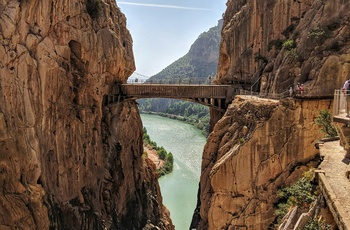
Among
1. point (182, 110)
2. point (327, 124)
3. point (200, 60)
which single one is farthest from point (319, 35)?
point (200, 60)

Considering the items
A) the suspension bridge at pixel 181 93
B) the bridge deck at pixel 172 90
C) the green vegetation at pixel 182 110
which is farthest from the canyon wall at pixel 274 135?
the green vegetation at pixel 182 110

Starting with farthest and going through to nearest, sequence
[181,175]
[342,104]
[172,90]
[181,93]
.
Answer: [181,175] → [172,90] → [181,93] → [342,104]

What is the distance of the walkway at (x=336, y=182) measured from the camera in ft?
14.8

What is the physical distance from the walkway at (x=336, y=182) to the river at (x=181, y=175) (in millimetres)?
22360

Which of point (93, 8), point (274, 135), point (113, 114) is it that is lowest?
point (113, 114)

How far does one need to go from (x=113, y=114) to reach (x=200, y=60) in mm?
122704

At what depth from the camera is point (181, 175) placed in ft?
137

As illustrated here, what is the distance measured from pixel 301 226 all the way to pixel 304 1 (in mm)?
14229

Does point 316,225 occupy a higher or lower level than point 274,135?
lower

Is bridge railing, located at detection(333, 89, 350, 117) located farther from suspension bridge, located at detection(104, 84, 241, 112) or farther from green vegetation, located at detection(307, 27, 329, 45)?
suspension bridge, located at detection(104, 84, 241, 112)

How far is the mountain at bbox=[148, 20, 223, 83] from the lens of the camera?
135 meters

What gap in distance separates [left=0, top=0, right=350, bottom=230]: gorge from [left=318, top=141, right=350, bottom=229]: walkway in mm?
5402

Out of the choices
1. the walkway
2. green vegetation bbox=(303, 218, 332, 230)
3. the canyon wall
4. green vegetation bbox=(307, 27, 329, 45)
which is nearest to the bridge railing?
the walkway

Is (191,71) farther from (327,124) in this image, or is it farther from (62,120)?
(327,124)
